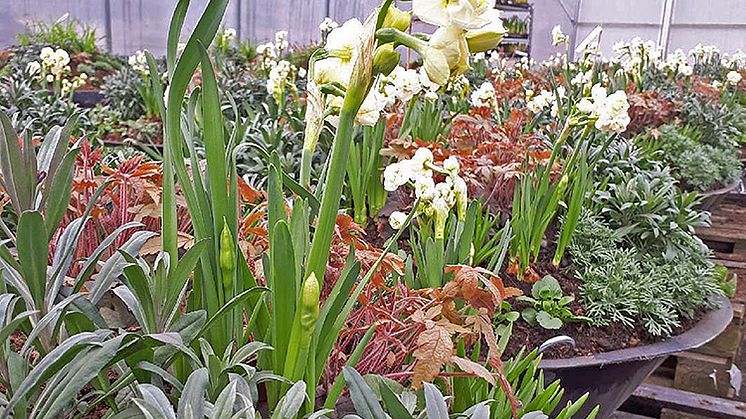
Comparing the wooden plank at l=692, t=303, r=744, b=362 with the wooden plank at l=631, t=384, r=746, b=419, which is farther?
the wooden plank at l=692, t=303, r=744, b=362

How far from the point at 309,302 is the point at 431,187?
23.8 inches

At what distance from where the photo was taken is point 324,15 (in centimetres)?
859

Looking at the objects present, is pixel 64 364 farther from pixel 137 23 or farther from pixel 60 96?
pixel 137 23

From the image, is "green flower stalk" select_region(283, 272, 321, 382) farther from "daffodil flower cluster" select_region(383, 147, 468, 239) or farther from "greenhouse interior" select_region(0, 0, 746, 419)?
"daffodil flower cluster" select_region(383, 147, 468, 239)

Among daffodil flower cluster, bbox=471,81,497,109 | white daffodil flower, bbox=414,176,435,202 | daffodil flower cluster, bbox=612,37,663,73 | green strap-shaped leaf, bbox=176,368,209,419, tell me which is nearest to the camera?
green strap-shaped leaf, bbox=176,368,209,419

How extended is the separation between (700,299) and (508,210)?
597mm

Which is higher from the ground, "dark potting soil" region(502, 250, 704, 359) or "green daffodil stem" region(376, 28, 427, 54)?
"green daffodil stem" region(376, 28, 427, 54)

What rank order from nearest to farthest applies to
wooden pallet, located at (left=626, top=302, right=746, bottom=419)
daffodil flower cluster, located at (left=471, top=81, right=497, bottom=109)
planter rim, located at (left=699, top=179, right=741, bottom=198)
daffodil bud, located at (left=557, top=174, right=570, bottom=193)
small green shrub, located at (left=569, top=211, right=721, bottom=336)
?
small green shrub, located at (left=569, top=211, right=721, bottom=336) < daffodil bud, located at (left=557, top=174, right=570, bottom=193) < wooden pallet, located at (left=626, top=302, right=746, bottom=419) < daffodil flower cluster, located at (left=471, top=81, right=497, bottom=109) < planter rim, located at (left=699, top=179, right=741, bottom=198)

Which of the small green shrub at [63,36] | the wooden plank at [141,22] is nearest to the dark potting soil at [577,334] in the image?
the small green shrub at [63,36]

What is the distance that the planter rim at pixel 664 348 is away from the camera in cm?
145

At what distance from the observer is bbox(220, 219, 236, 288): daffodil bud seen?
0.77 m

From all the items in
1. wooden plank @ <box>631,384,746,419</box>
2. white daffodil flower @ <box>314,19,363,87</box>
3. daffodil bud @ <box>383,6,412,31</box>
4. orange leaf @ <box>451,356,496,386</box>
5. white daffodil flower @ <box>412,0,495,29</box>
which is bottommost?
wooden plank @ <box>631,384,746,419</box>

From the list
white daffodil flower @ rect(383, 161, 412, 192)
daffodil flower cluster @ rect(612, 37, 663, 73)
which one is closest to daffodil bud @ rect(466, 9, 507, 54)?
white daffodil flower @ rect(383, 161, 412, 192)

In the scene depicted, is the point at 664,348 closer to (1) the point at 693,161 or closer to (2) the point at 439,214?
(2) the point at 439,214
